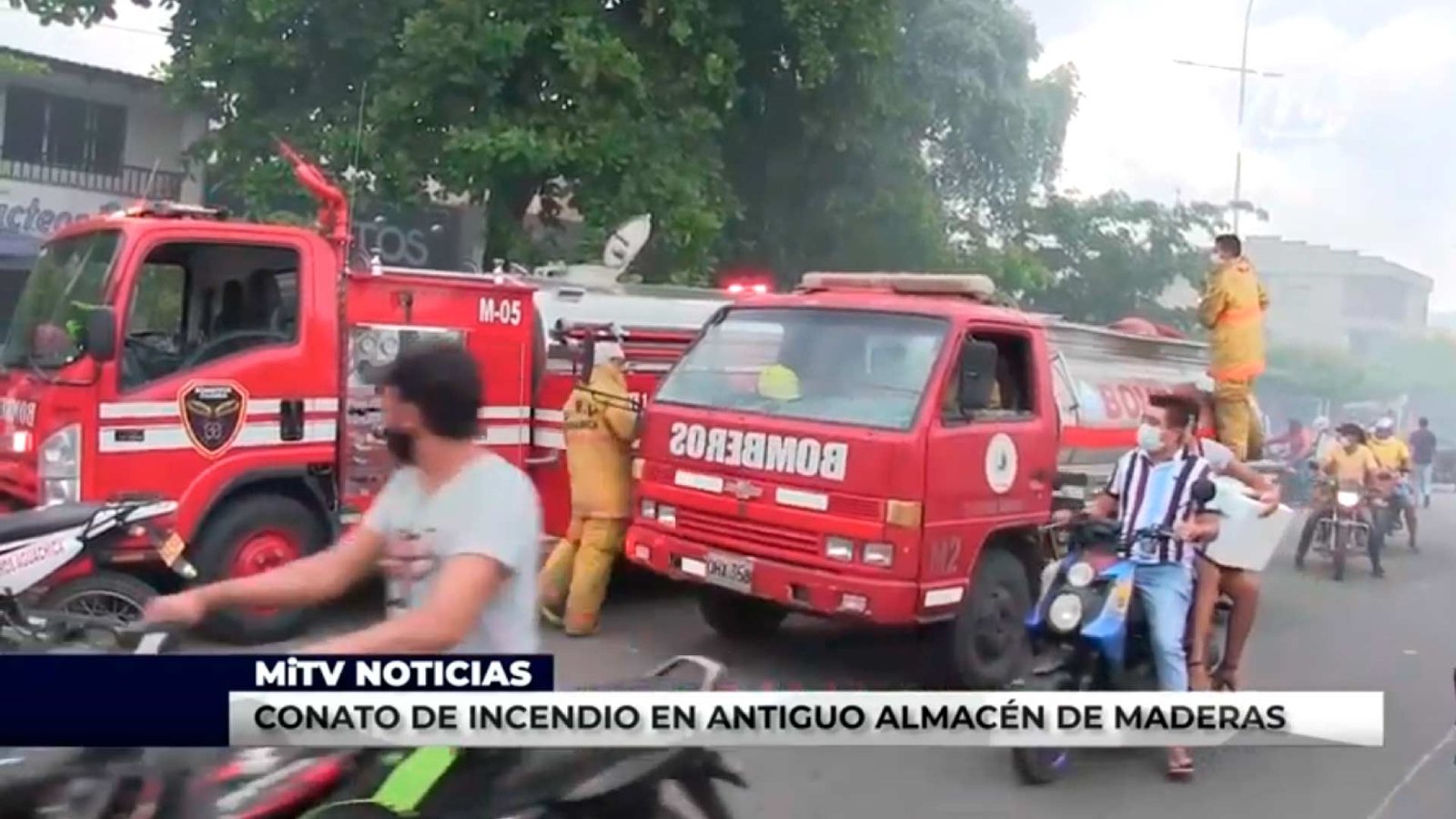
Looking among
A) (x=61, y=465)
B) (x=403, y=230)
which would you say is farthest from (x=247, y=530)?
(x=403, y=230)

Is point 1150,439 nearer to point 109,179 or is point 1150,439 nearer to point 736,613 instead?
point 736,613

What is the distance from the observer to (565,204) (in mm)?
2818

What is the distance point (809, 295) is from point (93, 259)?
6.61 ft

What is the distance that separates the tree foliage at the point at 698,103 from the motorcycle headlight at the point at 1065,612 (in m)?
1.10

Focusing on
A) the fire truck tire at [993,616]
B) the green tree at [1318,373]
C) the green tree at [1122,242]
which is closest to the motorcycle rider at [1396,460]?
the green tree at [1318,373]

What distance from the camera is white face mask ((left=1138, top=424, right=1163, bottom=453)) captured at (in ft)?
11.3

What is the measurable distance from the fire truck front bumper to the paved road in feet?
0.66

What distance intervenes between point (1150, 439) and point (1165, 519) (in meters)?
0.19

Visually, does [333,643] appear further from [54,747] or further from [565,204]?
[565,204]

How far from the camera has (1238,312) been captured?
2.64 m

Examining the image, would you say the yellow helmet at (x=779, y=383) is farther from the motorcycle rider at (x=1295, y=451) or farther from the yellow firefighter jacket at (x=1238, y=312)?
the yellow firefighter jacket at (x=1238, y=312)

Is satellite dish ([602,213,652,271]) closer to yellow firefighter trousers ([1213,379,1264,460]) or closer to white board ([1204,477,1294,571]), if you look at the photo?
yellow firefighter trousers ([1213,379,1264,460])

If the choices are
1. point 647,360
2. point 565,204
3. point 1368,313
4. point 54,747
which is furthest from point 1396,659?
point 647,360

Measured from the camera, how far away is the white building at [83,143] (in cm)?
290
